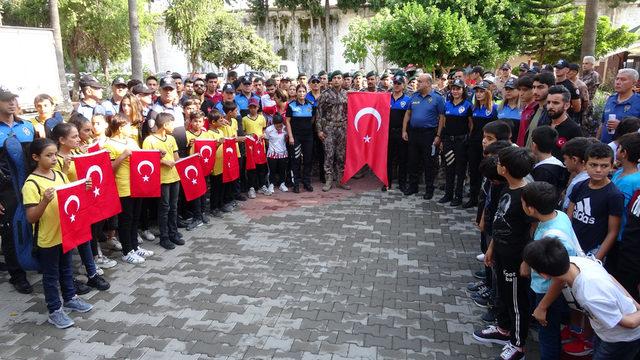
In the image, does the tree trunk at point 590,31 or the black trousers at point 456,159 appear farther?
the tree trunk at point 590,31

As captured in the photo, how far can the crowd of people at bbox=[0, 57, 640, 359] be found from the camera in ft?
9.96

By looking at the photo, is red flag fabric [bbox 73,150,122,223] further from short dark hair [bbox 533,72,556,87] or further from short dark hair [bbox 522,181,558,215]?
short dark hair [bbox 533,72,556,87]

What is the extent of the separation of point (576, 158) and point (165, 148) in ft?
→ 14.1

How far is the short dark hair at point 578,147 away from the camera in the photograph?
362 cm

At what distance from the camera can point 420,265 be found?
5184mm

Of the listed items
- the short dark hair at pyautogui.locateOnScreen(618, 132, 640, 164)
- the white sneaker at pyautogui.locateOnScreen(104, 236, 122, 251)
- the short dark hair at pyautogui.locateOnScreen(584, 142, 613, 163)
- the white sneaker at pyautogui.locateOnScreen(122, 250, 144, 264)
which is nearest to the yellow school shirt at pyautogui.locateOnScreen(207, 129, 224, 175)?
the white sneaker at pyautogui.locateOnScreen(104, 236, 122, 251)

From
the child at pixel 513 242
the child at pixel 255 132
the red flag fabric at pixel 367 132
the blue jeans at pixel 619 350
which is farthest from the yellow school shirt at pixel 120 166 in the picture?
the blue jeans at pixel 619 350

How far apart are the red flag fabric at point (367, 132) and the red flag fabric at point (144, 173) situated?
3.87 metres

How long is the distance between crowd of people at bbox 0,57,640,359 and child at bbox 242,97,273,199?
25mm

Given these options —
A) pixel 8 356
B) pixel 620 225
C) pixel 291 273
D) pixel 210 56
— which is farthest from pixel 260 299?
pixel 210 56

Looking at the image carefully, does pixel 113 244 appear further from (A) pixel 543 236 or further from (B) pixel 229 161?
(A) pixel 543 236

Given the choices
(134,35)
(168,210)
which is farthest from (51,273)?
(134,35)

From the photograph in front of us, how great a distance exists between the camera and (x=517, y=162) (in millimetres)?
3316

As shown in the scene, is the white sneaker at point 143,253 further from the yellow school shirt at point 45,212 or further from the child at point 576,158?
the child at point 576,158
